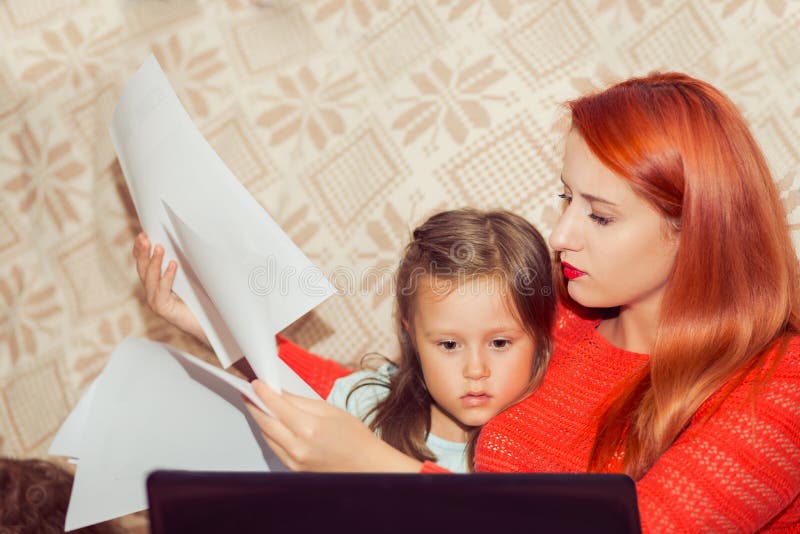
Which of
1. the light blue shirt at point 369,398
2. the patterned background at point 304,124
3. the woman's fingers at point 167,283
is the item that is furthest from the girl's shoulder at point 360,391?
the woman's fingers at point 167,283

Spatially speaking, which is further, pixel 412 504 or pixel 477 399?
Answer: pixel 477 399

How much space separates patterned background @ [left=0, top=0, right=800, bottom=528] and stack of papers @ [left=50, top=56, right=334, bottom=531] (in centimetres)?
47

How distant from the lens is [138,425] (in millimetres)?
1053

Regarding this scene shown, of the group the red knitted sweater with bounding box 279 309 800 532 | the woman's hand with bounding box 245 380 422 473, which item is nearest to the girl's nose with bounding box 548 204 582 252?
the red knitted sweater with bounding box 279 309 800 532

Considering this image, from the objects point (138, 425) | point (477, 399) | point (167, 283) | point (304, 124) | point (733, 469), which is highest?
point (304, 124)

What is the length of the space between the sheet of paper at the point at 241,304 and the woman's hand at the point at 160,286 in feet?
0.96

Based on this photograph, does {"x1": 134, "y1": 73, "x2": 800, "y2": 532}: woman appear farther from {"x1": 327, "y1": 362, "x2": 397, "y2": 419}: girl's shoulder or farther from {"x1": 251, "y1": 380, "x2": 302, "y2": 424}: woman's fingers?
{"x1": 327, "y1": 362, "x2": 397, "y2": 419}: girl's shoulder

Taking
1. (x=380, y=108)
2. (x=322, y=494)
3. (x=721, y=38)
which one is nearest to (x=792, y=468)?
(x=322, y=494)

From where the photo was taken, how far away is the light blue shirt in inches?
53.7

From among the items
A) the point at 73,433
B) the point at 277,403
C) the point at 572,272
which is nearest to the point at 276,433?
the point at 277,403

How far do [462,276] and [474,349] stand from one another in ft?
0.35

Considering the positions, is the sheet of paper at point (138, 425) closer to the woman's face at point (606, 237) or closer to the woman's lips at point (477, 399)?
the woman's lips at point (477, 399)

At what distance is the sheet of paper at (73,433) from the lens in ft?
3.34

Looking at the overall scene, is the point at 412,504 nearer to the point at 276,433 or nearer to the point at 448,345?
the point at 276,433
